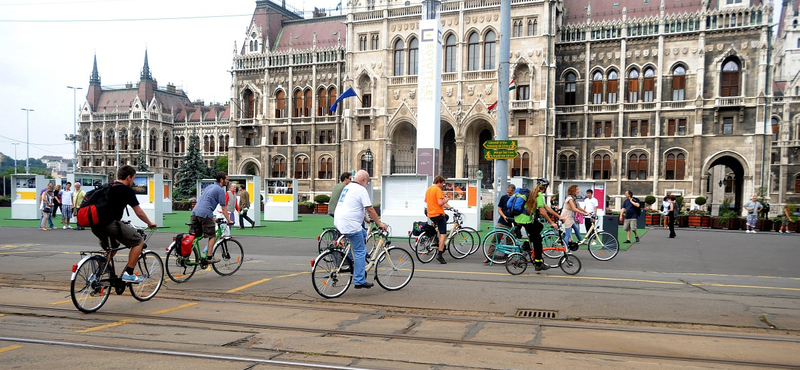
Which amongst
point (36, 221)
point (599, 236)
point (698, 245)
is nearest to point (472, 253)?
point (599, 236)

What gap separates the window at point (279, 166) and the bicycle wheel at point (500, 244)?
147 feet

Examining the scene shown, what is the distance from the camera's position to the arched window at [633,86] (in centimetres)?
4328

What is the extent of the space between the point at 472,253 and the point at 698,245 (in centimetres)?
881

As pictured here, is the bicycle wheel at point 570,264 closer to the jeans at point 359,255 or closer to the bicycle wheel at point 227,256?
the jeans at point 359,255

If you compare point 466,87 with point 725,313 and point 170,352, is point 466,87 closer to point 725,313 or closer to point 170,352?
point 725,313

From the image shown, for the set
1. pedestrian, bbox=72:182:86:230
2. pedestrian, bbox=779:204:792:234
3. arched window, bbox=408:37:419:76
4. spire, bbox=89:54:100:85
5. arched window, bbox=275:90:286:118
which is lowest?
pedestrian, bbox=779:204:792:234

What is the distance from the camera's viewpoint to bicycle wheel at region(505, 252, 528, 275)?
10883mm

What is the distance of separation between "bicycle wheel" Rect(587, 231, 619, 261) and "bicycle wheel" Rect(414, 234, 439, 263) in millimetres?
3753

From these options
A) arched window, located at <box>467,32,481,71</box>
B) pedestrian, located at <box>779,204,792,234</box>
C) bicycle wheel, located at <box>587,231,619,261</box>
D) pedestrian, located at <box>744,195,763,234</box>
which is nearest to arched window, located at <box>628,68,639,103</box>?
arched window, located at <box>467,32,481,71</box>

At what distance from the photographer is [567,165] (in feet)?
149

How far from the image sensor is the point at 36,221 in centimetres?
2480

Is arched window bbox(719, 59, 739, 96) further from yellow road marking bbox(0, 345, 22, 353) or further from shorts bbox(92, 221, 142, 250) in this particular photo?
yellow road marking bbox(0, 345, 22, 353)

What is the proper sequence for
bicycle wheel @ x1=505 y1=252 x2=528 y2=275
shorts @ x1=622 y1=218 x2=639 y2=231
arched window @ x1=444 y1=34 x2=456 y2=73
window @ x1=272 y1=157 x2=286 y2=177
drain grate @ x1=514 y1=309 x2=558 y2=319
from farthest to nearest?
1. window @ x1=272 y1=157 x2=286 y2=177
2. arched window @ x1=444 y1=34 x2=456 y2=73
3. shorts @ x1=622 y1=218 x2=639 y2=231
4. bicycle wheel @ x1=505 y1=252 x2=528 y2=275
5. drain grate @ x1=514 y1=309 x2=558 y2=319

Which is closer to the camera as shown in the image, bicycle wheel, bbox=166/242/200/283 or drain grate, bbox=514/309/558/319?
drain grate, bbox=514/309/558/319
